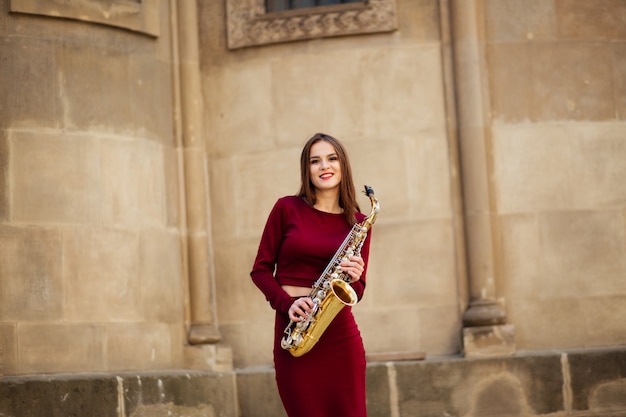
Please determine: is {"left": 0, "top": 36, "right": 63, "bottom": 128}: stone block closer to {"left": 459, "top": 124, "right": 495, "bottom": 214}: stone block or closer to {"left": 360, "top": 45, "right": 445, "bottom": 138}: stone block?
{"left": 360, "top": 45, "right": 445, "bottom": 138}: stone block

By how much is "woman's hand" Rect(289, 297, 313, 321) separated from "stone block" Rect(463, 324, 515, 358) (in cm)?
385

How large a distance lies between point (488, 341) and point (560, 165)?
1.65 metres

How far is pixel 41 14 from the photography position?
9023mm

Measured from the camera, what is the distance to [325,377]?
235 inches

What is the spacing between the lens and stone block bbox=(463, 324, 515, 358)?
9.44 m

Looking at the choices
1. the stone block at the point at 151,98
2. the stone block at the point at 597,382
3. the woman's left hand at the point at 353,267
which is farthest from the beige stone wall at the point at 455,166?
the woman's left hand at the point at 353,267

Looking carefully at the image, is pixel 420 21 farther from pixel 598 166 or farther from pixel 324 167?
pixel 324 167

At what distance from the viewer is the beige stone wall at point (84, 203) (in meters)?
8.74

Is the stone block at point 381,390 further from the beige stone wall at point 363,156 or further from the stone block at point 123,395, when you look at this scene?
the stone block at point 123,395

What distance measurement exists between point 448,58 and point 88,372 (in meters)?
3.98

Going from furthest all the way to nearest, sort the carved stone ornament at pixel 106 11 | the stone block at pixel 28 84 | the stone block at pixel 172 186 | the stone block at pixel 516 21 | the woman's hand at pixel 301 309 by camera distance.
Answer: the stone block at pixel 516 21 → the stone block at pixel 172 186 → the carved stone ornament at pixel 106 11 → the stone block at pixel 28 84 → the woman's hand at pixel 301 309

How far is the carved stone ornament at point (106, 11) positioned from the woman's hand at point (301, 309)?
425 centimetres

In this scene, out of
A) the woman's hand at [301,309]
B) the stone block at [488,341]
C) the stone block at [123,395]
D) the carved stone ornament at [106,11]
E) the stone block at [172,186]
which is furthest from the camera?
the stone block at [172,186]

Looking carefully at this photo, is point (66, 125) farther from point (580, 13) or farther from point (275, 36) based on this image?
point (580, 13)
